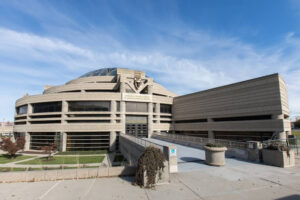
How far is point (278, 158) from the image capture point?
11.0m

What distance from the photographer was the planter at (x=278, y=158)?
1085 centimetres

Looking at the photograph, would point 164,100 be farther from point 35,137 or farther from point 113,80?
point 35,137

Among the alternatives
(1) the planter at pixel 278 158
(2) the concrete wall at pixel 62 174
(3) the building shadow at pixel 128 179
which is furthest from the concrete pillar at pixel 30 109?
(1) the planter at pixel 278 158

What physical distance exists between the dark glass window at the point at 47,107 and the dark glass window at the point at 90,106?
3.10 metres

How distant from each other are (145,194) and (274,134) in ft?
80.0

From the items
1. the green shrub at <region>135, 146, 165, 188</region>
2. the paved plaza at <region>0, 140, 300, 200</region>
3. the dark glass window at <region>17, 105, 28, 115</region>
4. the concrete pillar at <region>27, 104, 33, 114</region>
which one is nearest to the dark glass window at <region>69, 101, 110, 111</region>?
the concrete pillar at <region>27, 104, 33, 114</region>

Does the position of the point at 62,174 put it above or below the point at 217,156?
below

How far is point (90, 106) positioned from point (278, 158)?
31.1m

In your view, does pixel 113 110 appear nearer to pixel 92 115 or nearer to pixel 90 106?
pixel 92 115

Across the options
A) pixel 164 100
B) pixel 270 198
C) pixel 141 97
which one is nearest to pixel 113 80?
pixel 141 97

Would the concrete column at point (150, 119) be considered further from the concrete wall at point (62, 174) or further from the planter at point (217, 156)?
the concrete wall at point (62, 174)

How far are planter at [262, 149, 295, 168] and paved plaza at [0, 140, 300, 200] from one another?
120cm

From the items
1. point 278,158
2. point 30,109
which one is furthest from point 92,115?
point 278,158

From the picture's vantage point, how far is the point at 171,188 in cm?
760
